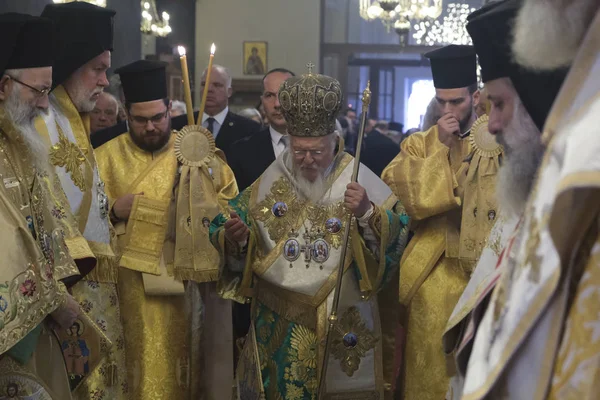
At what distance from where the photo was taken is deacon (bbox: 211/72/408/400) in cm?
385

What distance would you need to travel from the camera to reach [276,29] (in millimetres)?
18344

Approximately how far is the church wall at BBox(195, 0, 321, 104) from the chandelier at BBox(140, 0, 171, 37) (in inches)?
55.7

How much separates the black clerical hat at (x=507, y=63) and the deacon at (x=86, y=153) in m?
2.26

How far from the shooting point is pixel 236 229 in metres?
3.78

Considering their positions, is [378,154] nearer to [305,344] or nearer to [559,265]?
[305,344]

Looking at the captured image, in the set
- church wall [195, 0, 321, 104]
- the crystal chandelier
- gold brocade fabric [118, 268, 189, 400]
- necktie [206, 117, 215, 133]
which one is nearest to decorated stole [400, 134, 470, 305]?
gold brocade fabric [118, 268, 189, 400]

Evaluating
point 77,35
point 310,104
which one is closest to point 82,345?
point 310,104

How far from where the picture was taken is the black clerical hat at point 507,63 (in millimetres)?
1686

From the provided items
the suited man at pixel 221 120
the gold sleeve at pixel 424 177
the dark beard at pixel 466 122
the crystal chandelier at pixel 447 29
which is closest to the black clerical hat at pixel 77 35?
the gold sleeve at pixel 424 177

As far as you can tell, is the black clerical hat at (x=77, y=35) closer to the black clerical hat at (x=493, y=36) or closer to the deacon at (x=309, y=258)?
the deacon at (x=309, y=258)

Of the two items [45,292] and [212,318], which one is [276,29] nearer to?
[212,318]

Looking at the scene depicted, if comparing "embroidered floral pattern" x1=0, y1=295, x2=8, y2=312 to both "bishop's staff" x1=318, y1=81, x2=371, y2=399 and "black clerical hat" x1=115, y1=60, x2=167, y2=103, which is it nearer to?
"bishop's staff" x1=318, y1=81, x2=371, y2=399

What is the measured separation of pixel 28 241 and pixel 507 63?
1.69 metres

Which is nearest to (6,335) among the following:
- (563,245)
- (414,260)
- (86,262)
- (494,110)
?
(86,262)
